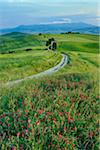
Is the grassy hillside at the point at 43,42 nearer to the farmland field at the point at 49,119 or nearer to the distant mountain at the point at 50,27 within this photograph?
the distant mountain at the point at 50,27

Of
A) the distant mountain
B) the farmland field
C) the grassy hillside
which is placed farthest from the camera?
the grassy hillside

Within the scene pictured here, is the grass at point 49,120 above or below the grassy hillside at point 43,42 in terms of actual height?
above

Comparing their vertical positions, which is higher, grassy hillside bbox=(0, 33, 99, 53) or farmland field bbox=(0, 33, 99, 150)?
farmland field bbox=(0, 33, 99, 150)

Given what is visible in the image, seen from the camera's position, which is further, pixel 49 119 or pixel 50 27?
→ pixel 50 27

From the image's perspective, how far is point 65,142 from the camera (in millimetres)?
4789

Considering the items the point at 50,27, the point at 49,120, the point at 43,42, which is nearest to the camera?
the point at 49,120

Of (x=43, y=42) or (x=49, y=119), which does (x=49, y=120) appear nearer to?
(x=49, y=119)

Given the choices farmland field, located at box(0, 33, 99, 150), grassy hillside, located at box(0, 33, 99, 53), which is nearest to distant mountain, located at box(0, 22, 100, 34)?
farmland field, located at box(0, 33, 99, 150)

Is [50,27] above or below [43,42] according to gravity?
above

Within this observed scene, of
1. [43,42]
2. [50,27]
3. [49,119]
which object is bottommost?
[43,42]

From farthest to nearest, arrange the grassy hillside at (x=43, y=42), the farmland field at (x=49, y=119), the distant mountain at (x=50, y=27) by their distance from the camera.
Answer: the grassy hillside at (x=43, y=42)
the distant mountain at (x=50, y=27)
the farmland field at (x=49, y=119)

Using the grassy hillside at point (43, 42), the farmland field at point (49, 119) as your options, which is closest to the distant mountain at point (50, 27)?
the farmland field at point (49, 119)

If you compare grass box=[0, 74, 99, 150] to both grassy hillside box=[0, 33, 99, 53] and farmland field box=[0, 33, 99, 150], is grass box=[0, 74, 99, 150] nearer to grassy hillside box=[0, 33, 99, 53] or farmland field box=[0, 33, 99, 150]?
farmland field box=[0, 33, 99, 150]

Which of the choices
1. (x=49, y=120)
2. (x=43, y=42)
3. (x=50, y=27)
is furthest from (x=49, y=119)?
(x=43, y=42)
